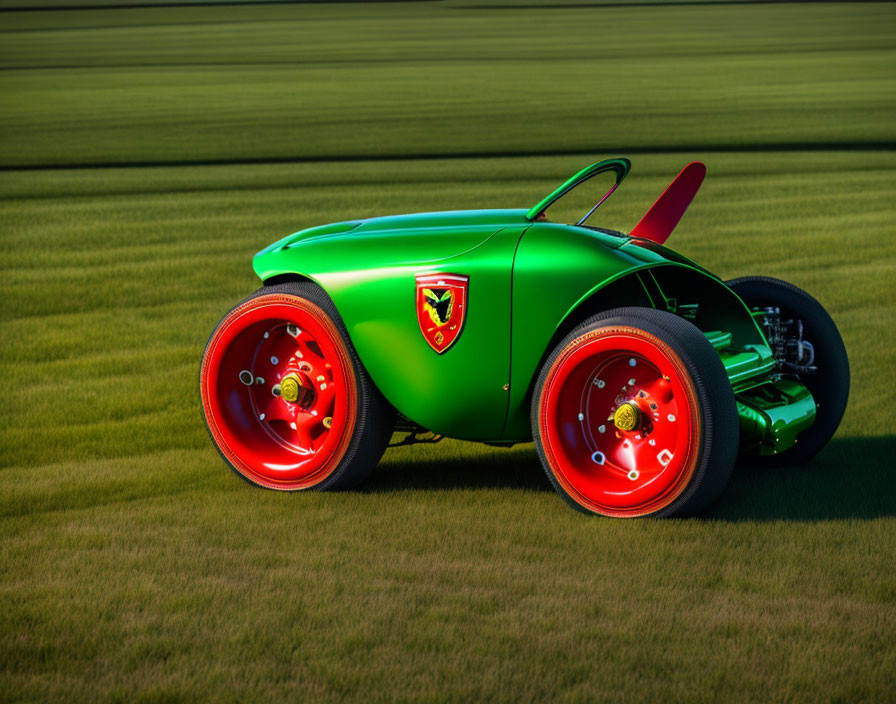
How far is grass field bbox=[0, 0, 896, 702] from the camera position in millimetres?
3973

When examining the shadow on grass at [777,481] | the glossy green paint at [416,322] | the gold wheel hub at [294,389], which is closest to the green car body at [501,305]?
the glossy green paint at [416,322]

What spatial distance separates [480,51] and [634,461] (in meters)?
43.6

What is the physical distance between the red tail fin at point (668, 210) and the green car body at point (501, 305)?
0.40 meters

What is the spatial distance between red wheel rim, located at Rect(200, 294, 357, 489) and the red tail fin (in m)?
1.52

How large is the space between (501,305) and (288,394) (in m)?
1.00

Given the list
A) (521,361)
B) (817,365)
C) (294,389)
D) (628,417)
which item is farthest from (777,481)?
(294,389)

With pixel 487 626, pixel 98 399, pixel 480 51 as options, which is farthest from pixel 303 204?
pixel 480 51

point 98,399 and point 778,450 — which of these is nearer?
point 778,450

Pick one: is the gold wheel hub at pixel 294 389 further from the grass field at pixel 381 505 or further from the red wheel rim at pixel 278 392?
the grass field at pixel 381 505

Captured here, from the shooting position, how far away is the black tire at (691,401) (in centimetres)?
495

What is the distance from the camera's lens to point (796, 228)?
43.6 ft

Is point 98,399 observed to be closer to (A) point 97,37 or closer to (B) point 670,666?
(B) point 670,666

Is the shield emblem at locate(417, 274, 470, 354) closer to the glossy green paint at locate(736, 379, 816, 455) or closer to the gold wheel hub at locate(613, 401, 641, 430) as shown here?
the gold wheel hub at locate(613, 401, 641, 430)

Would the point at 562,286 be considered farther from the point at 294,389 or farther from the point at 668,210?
the point at 294,389
